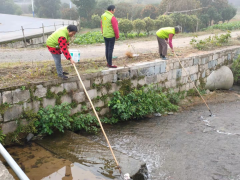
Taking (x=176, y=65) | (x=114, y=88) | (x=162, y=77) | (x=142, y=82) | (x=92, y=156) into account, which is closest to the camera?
(x=92, y=156)

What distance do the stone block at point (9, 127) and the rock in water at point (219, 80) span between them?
26.0ft

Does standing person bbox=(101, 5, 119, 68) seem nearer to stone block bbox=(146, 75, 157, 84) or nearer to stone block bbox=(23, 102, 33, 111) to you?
stone block bbox=(146, 75, 157, 84)

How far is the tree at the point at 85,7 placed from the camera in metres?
26.3

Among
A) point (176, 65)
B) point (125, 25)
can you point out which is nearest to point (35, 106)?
point (176, 65)

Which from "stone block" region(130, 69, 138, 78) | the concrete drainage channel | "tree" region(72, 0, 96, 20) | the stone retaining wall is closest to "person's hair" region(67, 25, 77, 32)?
the stone retaining wall

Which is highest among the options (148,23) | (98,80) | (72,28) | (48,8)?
(48,8)

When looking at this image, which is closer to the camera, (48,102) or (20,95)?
(20,95)

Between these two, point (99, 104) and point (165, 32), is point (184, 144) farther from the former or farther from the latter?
point (165, 32)

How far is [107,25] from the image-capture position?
6.25 metres

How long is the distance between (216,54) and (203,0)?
16947 mm

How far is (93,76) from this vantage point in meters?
5.87

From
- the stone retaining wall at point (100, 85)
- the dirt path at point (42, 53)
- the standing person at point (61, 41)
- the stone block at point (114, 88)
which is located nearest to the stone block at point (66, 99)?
the stone retaining wall at point (100, 85)

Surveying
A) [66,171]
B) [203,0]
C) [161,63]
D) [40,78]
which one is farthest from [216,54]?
[203,0]

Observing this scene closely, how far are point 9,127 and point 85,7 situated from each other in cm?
2416
